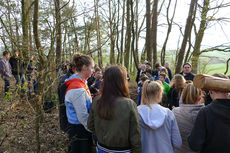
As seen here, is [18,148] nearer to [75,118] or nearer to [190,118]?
[75,118]

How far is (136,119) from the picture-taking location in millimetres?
1771

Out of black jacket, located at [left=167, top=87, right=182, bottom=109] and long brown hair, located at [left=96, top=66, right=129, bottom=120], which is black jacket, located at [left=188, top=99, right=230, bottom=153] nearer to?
long brown hair, located at [left=96, top=66, right=129, bottom=120]

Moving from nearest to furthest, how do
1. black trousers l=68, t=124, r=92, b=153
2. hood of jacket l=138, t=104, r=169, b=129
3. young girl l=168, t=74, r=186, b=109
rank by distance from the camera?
hood of jacket l=138, t=104, r=169, b=129
black trousers l=68, t=124, r=92, b=153
young girl l=168, t=74, r=186, b=109

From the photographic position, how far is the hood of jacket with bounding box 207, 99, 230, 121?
1.60 meters

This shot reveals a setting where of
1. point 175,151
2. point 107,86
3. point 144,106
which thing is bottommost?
point 175,151

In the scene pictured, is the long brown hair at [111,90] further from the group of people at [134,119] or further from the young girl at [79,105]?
the young girl at [79,105]

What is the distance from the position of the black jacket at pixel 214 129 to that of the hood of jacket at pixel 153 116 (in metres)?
0.38

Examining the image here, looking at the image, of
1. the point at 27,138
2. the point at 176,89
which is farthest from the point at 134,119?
the point at 27,138

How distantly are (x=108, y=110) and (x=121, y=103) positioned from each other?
149 mm

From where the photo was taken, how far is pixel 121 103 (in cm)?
175

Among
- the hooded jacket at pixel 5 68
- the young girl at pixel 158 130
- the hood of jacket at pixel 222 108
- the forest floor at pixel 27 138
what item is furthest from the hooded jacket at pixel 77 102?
the hooded jacket at pixel 5 68

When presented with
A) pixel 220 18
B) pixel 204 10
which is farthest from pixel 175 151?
pixel 204 10

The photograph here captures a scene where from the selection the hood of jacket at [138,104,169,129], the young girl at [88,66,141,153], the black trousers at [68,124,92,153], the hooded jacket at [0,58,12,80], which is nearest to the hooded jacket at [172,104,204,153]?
the hood of jacket at [138,104,169,129]

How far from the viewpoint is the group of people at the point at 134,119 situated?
1.67m
